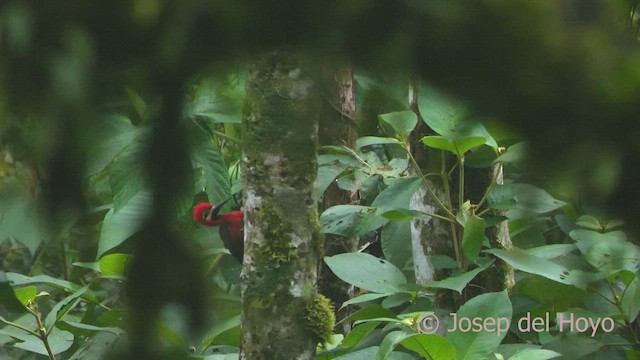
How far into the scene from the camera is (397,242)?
7.71 feet

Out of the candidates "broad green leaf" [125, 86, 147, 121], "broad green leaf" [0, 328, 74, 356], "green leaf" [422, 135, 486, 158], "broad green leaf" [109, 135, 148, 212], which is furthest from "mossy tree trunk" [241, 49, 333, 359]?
"broad green leaf" [125, 86, 147, 121]

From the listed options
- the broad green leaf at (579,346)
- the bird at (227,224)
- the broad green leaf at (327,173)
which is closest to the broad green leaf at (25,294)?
the bird at (227,224)

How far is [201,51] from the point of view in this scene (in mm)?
544

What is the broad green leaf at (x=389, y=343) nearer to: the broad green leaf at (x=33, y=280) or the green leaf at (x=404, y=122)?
the green leaf at (x=404, y=122)

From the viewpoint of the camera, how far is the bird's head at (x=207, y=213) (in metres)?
2.67

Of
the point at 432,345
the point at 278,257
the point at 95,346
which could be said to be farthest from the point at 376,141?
the point at 95,346

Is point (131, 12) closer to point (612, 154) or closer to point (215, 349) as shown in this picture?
point (612, 154)

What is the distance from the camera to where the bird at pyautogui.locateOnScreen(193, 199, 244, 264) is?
2680 mm

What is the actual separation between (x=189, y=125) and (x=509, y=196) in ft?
5.12

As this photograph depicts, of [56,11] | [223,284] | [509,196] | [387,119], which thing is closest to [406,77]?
[56,11]

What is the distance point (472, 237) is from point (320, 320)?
41 cm

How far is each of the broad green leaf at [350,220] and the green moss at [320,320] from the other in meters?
0.18

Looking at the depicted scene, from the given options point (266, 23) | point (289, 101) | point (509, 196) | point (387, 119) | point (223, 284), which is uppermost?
point (266, 23)

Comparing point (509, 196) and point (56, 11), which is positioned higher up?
point (56, 11)
